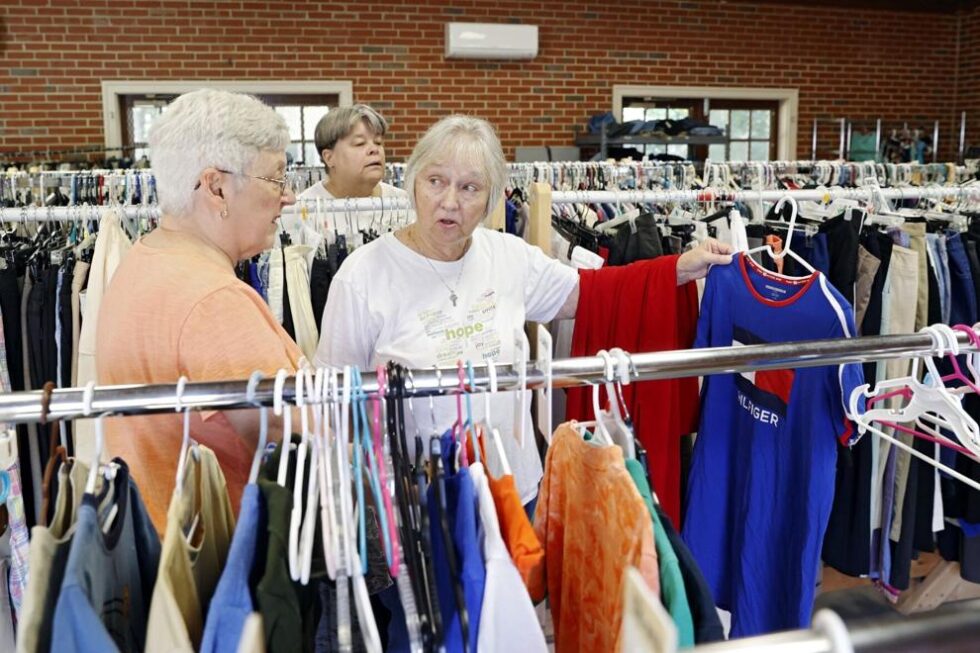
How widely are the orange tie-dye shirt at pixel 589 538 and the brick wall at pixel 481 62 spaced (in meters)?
5.57

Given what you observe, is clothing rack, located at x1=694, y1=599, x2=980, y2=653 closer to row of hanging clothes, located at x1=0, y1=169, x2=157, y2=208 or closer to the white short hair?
the white short hair

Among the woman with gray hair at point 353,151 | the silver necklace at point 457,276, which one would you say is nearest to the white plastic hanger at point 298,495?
the silver necklace at point 457,276

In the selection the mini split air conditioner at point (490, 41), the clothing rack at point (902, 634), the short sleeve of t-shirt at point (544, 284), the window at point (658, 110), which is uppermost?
the mini split air conditioner at point (490, 41)

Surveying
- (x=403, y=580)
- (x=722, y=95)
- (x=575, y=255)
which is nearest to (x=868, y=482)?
(x=575, y=255)

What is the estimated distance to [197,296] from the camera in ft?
3.90

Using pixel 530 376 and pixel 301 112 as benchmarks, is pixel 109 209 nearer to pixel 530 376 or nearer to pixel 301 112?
pixel 530 376

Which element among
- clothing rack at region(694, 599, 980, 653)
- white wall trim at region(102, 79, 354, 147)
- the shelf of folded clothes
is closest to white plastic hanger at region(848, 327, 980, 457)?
clothing rack at region(694, 599, 980, 653)

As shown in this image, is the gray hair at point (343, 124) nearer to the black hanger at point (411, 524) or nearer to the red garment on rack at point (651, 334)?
the red garment on rack at point (651, 334)

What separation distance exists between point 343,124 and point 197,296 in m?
1.87

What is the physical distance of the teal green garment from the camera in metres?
0.83

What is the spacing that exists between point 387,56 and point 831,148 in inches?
163

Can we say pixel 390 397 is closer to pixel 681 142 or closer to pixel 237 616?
pixel 237 616

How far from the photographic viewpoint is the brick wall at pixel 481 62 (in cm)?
575

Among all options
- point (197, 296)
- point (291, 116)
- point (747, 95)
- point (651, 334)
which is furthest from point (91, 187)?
point (747, 95)
